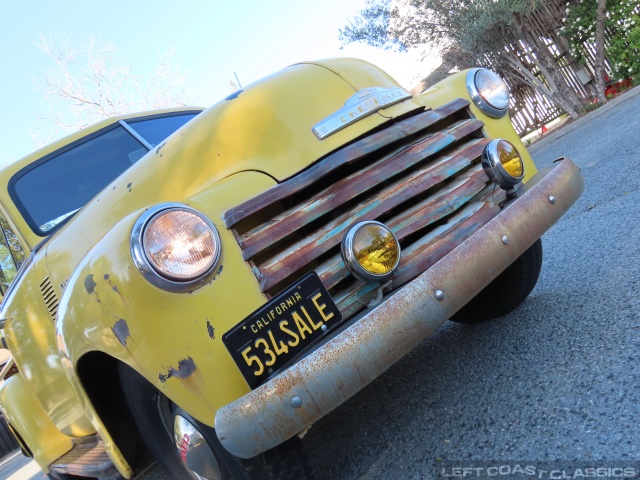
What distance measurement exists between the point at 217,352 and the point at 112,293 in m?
0.39

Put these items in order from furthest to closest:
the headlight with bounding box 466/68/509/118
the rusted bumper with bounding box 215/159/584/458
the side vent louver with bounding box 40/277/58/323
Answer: the side vent louver with bounding box 40/277/58/323 < the headlight with bounding box 466/68/509/118 < the rusted bumper with bounding box 215/159/584/458

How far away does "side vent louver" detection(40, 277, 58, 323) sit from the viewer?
2678 millimetres

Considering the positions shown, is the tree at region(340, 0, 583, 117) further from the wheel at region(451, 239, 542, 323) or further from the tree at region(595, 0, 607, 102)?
the wheel at region(451, 239, 542, 323)

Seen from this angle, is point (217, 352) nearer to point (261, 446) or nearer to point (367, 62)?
point (261, 446)

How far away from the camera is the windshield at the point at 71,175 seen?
10.2 feet

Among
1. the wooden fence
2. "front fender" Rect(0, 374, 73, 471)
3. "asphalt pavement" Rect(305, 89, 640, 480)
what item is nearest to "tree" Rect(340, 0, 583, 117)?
the wooden fence

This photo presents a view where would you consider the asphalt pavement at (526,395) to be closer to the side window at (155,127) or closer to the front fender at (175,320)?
the front fender at (175,320)

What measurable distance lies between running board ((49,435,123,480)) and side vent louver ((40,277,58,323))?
2.35 feet

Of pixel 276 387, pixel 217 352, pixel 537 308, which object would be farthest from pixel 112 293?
pixel 537 308

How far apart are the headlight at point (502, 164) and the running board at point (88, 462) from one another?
82.6 inches

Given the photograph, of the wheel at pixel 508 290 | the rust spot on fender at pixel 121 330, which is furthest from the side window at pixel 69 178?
the wheel at pixel 508 290

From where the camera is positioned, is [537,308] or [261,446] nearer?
[261,446]

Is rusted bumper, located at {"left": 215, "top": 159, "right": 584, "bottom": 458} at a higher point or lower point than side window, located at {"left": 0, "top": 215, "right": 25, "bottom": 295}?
lower

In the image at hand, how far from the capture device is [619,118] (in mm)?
6961
